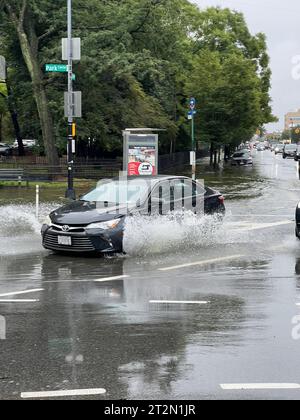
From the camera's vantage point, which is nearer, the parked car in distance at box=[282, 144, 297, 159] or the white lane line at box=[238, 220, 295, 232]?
the white lane line at box=[238, 220, 295, 232]

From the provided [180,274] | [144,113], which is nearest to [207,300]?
[180,274]

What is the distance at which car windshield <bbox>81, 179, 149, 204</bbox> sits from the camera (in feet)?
38.4

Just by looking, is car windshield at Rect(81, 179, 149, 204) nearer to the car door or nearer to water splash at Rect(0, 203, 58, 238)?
the car door

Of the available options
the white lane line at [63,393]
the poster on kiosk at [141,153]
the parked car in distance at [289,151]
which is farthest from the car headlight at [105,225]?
the parked car in distance at [289,151]

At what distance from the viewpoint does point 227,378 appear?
4.98m

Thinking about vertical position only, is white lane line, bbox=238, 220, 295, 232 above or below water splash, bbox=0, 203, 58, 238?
above

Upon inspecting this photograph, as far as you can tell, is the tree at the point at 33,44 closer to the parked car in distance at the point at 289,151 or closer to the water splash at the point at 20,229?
the water splash at the point at 20,229

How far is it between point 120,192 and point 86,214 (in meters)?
1.26

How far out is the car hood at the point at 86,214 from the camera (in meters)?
10.8

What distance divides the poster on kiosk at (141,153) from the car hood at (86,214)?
47.5 feet

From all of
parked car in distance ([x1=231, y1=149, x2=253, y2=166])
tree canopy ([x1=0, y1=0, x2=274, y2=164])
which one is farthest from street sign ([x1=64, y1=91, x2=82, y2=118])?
parked car in distance ([x1=231, y1=149, x2=253, y2=166])

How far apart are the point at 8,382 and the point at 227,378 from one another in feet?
5.82

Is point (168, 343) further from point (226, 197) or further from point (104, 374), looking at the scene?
point (226, 197)

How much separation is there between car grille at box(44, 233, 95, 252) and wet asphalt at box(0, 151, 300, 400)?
10.0 inches
